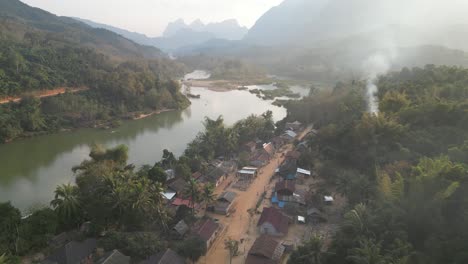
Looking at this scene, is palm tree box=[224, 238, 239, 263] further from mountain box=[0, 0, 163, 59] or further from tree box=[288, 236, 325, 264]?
mountain box=[0, 0, 163, 59]

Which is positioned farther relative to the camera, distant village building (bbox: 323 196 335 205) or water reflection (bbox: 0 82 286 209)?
water reflection (bbox: 0 82 286 209)

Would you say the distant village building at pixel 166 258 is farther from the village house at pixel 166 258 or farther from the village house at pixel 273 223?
the village house at pixel 273 223

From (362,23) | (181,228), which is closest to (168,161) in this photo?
(181,228)

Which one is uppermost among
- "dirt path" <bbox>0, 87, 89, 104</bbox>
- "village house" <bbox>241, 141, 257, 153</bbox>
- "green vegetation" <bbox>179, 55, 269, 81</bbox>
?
"dirt path" <bbox>0, 87, 89, 104</bbox>

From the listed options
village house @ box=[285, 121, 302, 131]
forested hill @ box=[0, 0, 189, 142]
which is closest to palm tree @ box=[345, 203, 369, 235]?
village house @ box=[285, 121, 302, 131]

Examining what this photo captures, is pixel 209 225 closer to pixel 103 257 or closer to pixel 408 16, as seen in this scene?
pixel 103 257

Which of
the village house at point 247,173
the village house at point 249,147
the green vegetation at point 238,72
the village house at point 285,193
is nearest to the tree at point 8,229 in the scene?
the village house at point 285,193

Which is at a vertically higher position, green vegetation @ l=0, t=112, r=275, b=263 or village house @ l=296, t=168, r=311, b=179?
green vegetation @ l=0, t=112, r=275, b=263
